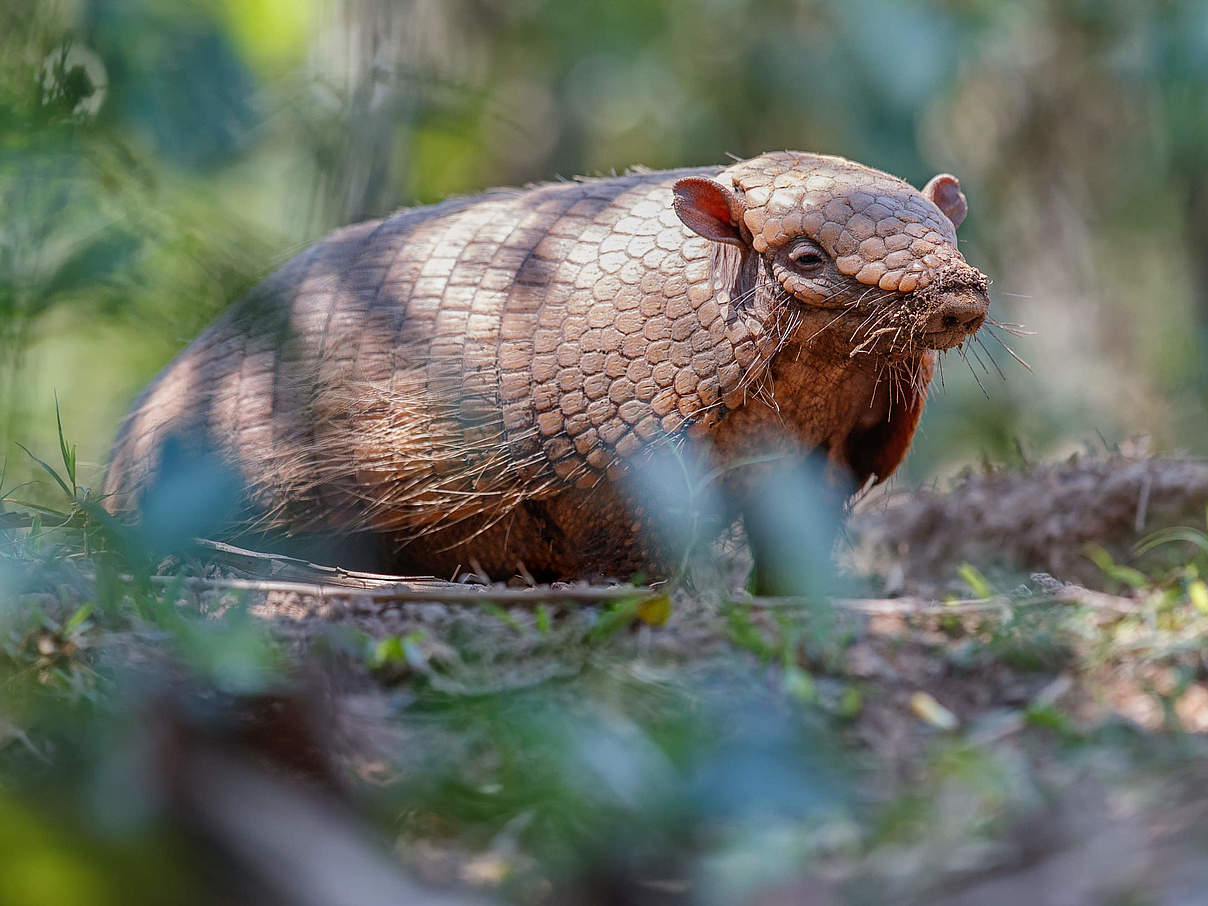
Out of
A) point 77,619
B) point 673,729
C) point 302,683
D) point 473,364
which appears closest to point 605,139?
point 473,364

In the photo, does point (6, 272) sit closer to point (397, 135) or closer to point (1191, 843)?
point (397, 135)

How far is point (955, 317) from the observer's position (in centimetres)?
408

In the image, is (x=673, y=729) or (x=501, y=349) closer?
(x=673, y=729)

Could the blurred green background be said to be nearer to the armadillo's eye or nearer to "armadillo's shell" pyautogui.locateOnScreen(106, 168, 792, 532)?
"armadillo's shell" pyautogui.locateOnScreen(106, 168, 792, 532)

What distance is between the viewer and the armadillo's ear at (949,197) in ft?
16.0

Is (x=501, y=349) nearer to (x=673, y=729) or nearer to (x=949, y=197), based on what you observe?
(x=949, y=197)

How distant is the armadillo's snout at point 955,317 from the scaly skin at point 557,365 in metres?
0.04

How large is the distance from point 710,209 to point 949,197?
1.14 metres

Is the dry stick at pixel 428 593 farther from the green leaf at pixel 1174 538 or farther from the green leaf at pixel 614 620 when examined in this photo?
the green leaf at pixel 1174 538

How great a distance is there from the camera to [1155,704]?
2.85 m

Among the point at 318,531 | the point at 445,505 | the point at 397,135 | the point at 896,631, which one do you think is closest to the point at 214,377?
the point at 318,531

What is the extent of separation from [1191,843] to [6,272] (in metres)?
1.95

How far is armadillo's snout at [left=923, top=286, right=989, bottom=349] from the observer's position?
158 inches

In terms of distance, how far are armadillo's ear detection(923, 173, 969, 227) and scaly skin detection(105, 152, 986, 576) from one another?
458mm
